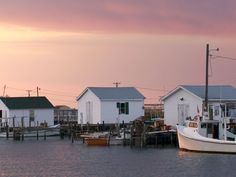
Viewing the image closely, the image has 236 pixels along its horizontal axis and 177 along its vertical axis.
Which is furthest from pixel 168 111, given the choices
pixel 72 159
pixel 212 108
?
pixel 72 159

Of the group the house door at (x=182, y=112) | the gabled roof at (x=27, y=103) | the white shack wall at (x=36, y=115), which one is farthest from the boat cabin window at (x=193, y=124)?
the gabled roof at (x=27, y=103)

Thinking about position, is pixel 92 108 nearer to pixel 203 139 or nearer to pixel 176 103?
pixel 176 103

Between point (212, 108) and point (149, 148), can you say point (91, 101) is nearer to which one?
point (149, 148)

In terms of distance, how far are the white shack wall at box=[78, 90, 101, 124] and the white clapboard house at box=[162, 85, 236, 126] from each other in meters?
11.7

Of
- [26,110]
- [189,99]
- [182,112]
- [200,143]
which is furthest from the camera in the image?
[26,110]

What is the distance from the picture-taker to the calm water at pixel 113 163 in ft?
144

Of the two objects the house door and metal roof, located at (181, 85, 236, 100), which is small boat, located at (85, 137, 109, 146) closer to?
the house door

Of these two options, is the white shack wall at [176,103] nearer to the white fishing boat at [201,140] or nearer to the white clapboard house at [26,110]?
the white fishing boat at [201,140]

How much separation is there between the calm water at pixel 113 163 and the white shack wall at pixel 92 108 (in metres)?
17.0

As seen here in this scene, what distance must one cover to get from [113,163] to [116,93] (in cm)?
3438

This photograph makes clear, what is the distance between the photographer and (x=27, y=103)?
96000 mm

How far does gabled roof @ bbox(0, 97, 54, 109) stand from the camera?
95.2 meters

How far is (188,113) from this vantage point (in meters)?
70.4

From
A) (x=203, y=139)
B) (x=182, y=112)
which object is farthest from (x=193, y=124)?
(x=182, y=112)
